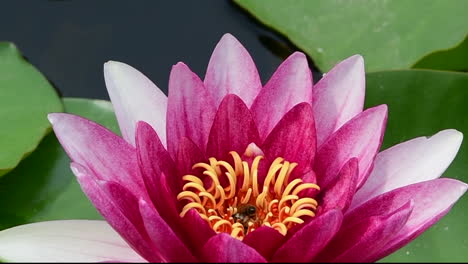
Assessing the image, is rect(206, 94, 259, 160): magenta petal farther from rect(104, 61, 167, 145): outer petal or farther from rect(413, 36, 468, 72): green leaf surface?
rect(413, 36, 468, 72): green leaf surface

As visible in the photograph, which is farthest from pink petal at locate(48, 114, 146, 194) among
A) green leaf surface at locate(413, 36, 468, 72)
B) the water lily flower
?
green leaf surface at locate(413, 36, 468, 72)

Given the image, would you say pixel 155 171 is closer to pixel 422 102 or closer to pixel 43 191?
pixel 43 191

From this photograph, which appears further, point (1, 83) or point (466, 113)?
point (1, 83)

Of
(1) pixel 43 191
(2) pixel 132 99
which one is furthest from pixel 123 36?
(2) pixel 132 99

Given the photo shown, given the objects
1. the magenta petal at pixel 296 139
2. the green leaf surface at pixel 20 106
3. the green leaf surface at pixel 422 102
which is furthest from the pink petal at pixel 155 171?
the green leaf surface at pixel 422 102

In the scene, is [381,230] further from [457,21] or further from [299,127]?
[457,21]

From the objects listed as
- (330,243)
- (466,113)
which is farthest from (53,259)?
(466,113)

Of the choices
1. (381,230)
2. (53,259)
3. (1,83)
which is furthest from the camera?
(1,83)

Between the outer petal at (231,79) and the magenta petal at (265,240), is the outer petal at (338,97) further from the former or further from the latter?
the magenta petal at (265,240)
